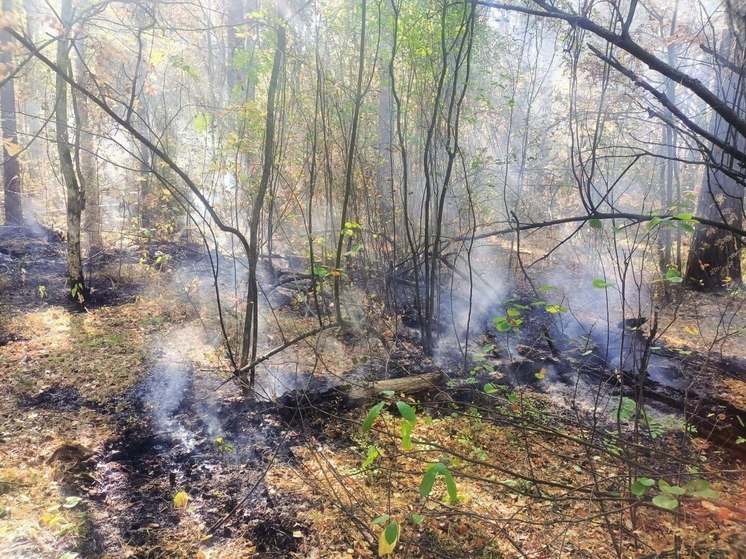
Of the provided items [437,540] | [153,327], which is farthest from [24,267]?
[437,540]

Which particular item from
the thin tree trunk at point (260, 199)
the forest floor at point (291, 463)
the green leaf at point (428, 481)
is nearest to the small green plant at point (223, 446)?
the forest floor at point (291, 463)

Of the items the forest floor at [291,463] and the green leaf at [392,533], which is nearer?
the green leaf at [392,533]

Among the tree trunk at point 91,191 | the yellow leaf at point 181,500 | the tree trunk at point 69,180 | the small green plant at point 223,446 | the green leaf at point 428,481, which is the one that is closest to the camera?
the green leaf at point 428,481

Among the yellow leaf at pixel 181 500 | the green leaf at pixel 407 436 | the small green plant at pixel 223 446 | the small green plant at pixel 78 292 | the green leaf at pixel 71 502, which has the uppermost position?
the green leaf at pixel 407 436

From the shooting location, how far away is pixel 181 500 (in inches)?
125

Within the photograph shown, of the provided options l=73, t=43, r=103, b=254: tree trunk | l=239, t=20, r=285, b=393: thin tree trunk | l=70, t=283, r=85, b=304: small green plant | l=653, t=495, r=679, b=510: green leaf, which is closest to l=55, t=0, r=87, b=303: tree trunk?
l=70, t=283, r=85, b=304: small green plant

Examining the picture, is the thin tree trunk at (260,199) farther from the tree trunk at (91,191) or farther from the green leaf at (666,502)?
the tree trunk at (91,191)

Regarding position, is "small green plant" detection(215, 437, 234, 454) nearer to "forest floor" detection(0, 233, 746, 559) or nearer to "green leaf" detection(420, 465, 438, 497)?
"forest floor" detection(0, 233, 746, 559)

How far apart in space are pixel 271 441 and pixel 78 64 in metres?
10.6

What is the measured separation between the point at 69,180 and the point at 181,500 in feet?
17.3

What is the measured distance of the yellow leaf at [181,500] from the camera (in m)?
3.15

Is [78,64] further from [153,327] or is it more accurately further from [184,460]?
[184,460]

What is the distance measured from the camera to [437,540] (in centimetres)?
293

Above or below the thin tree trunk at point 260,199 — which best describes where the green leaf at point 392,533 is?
below
